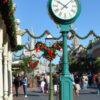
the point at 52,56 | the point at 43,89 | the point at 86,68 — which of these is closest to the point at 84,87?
the point at 43,89

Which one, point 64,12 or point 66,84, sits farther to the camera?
point 64,12

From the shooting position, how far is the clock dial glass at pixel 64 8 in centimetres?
975

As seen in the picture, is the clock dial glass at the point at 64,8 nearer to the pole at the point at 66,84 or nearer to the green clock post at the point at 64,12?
the green clock post at the point at 64,12

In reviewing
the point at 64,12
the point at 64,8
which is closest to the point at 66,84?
the point at 64,12

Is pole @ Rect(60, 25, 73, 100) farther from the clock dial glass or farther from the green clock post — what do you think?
the clock dial glass

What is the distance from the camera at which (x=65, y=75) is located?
9.33 metres

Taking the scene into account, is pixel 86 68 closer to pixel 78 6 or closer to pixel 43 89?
pixel 43 89

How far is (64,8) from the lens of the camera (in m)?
9.77

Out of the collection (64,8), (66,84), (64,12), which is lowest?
(66,84)

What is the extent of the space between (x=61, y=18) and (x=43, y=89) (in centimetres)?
1818

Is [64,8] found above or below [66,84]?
above

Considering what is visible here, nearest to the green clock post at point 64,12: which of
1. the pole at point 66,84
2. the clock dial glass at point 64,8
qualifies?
the clock dial glass at point 64,8

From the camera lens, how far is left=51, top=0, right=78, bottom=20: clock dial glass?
384 inches

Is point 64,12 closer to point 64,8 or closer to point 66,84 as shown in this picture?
point 64,8
